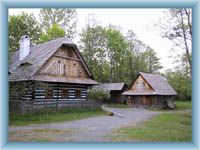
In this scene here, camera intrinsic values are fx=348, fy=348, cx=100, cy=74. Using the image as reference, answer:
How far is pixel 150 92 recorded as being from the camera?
568 cm

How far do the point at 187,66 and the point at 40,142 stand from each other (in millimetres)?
2465

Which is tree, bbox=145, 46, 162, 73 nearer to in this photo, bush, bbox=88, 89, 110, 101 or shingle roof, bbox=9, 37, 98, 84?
bush, bbox=88, 89, 110, 101

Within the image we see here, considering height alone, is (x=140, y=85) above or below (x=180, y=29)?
below

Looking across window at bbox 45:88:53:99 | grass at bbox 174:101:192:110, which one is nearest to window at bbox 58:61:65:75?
window at bbox 45:88:53:99

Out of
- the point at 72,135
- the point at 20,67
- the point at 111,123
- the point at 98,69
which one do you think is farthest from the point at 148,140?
the point at 20,67

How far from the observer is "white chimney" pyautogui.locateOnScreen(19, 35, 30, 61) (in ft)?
17.9

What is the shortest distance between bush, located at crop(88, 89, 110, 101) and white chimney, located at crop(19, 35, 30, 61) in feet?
4.09

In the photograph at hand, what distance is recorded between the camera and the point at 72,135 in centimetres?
508

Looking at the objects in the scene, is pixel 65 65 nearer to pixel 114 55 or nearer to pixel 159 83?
pixel 114 55

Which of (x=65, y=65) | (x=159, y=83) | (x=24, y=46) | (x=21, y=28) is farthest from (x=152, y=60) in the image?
(x=21, y=28)

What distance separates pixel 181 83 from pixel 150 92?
0.57m

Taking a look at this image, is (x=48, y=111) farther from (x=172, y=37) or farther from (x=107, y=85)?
(x=172, y=37)

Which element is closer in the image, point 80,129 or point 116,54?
point 80,129
